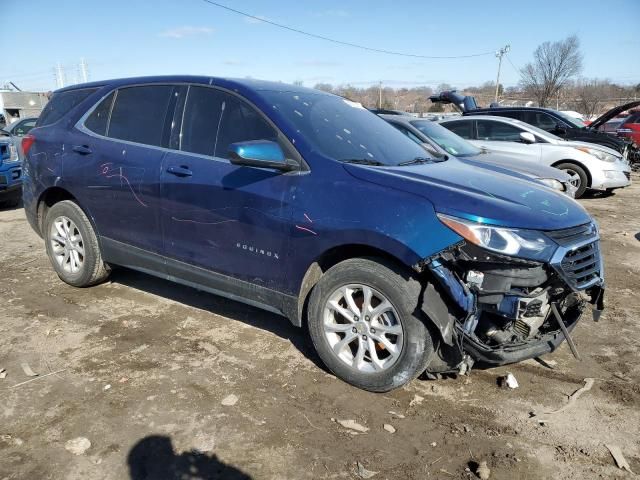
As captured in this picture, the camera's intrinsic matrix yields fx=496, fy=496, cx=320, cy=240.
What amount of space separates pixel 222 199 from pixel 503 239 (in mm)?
1859

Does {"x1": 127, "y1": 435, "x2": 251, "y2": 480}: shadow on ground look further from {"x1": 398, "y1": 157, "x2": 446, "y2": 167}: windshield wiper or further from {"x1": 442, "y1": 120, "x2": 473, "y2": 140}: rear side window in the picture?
{"x1": 442, "y1": 120, "x2": 473, "y2": 140}: rear side window

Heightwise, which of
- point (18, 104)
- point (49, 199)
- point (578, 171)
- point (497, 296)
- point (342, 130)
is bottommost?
point (578, 171)

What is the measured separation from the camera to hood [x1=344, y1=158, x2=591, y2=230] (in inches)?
108

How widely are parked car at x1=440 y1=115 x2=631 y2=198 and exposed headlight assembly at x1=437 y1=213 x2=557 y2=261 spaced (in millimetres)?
7439

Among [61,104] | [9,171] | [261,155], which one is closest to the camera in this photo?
[261,155]

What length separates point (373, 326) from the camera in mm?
3004

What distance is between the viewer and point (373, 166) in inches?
128

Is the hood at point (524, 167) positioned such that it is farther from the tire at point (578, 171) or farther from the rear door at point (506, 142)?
the tire at point (578, 171)

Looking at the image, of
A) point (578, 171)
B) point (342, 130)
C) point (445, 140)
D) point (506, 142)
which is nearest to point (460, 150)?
point (445, 140)

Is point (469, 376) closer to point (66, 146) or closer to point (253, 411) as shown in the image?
point (253, 411)

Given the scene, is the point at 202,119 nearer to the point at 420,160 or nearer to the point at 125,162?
the point at 125,162

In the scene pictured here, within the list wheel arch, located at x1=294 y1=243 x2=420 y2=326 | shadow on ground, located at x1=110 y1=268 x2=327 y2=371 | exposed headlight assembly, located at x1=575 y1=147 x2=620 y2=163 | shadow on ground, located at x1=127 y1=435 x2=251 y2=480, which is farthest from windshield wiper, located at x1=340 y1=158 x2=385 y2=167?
exposed headlight assembly, located at x1=575 y1=147 x2=620 y2=163

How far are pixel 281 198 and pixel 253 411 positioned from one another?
1317mm

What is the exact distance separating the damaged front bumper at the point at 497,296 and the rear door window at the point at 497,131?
7524mm
